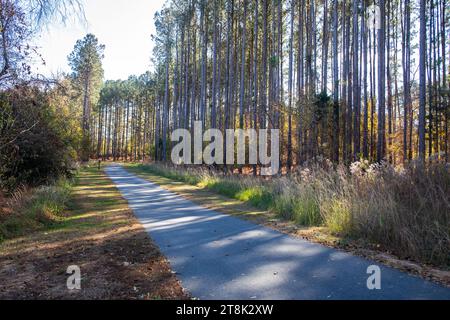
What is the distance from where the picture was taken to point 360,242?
669cm

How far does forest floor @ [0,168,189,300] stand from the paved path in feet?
1.00

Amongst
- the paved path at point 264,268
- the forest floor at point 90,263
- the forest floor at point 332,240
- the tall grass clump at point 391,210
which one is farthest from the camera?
the tall grass clump at point 391,210

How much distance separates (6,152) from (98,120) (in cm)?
8087

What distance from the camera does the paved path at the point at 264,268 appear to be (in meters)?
4.13

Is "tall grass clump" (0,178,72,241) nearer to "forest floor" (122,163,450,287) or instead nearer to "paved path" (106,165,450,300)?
"paved path" (106,165,450,300)

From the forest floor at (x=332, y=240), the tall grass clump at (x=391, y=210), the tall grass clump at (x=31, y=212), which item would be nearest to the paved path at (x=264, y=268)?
the forest floor at (x=332, y=240)

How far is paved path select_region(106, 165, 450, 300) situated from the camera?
4.13 m

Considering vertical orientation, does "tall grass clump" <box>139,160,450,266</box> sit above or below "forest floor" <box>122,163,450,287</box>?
above

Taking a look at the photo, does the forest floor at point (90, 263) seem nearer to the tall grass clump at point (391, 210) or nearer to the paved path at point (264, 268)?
the paved path at point (264, 268)

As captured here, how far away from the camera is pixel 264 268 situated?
5.14 m

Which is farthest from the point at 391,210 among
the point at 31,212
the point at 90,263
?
the point at 31,212

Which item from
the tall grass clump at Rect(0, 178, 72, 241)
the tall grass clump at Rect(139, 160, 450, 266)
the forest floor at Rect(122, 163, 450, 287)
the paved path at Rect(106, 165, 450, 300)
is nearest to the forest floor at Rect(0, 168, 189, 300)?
the paved path at Rect(106, 165, 450, 300)

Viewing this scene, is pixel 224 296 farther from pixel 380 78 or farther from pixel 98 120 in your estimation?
pixel 98 120

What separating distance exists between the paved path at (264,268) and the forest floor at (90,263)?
0.31 m
